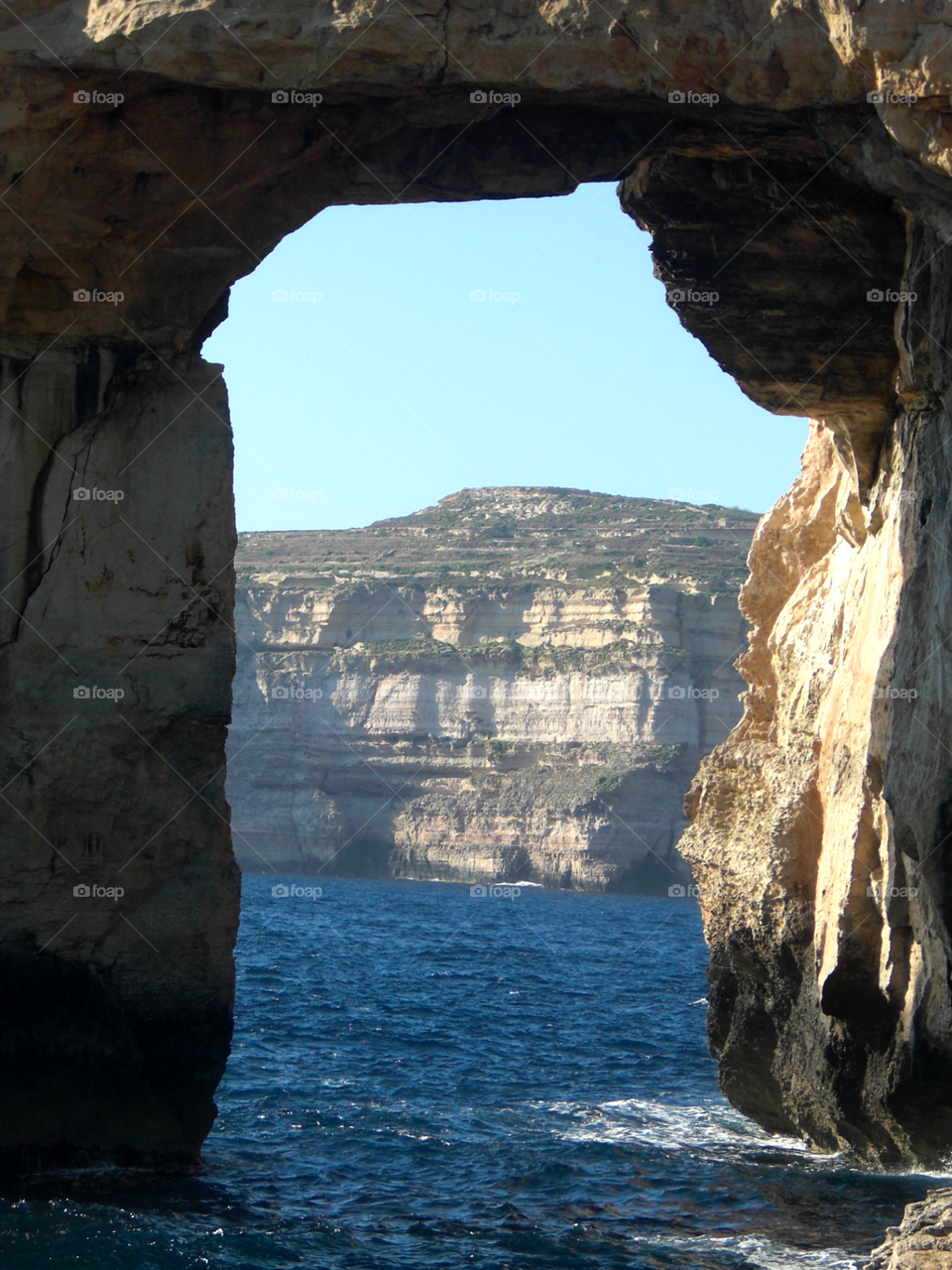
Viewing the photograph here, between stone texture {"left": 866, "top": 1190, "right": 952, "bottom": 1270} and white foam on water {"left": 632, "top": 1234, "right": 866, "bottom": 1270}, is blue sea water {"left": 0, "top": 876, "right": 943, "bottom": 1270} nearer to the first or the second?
white foam on water {"left": 632, "top": 1234, "right": 866, "bottom": 1270}

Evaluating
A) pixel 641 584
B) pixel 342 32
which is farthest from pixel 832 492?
pixel 641 584

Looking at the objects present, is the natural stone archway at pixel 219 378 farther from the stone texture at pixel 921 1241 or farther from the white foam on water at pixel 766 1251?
the stone texture at pixel 921 1241

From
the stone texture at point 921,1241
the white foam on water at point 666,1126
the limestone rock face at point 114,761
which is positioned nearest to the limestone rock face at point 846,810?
the white foam on water at point 666,1126

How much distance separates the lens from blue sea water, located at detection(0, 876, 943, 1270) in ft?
36.9

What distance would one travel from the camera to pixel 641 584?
7369cm

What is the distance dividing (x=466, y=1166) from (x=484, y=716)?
60.2 meters

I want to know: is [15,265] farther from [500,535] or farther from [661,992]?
[500,535]

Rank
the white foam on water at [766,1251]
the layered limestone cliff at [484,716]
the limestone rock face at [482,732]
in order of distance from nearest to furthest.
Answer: the white foam on water at [766,1251], the limestone rock face at [482,732], the layered limestone cliff at [484,716]

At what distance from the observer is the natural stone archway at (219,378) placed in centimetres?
1092

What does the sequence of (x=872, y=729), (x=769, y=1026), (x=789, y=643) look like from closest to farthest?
(x=872, y=729) < (x=769, y=1026) < (x=789, y=643)

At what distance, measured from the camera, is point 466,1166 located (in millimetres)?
14039

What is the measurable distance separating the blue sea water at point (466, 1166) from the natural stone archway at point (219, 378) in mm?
1103

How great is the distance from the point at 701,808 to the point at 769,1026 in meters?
2.81

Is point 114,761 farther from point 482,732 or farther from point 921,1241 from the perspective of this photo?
point 482,732
